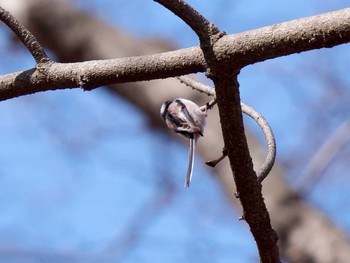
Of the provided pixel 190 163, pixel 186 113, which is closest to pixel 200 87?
pixel 186 113

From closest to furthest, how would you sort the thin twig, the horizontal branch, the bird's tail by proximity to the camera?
1. the horizontal branch
2. the bird's tail
3. the thin twig

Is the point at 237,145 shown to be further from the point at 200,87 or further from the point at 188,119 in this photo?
the point at 200,87

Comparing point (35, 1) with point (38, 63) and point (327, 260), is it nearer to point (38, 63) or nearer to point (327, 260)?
point (327, 260)

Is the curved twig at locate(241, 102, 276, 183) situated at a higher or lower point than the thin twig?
lower

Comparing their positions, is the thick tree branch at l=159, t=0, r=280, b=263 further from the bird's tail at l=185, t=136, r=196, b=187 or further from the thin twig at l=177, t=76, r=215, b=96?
the thin twig at l=177, t=76, r=215, b=96

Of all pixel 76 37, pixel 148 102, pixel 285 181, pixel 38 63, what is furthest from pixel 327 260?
pixel 38 63

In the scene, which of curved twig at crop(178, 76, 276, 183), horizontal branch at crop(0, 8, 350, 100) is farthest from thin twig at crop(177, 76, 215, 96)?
horizontal branch at crop(0, 8, 350, 100)
